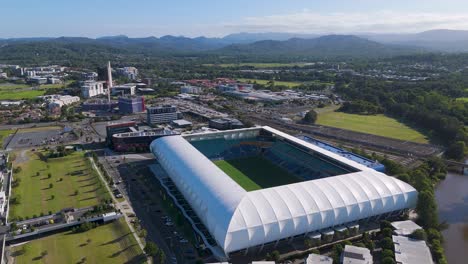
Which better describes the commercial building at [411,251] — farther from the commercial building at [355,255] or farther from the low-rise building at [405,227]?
the commercial building at [355,255]

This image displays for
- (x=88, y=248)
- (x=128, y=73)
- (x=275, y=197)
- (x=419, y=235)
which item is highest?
(x=128, y=73)

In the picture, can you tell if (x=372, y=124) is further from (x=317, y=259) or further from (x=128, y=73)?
(x=128, y=73)

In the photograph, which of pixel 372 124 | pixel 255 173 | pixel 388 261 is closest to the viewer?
pixel 388 261

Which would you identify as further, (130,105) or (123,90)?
(123,90)

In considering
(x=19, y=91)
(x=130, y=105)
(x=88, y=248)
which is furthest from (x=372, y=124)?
(x=19, y=91)

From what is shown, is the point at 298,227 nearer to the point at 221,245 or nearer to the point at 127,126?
the point at 221,245

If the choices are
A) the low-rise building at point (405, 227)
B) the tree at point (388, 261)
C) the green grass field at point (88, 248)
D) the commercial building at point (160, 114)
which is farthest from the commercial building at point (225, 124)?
the tree at point (388, 261)
